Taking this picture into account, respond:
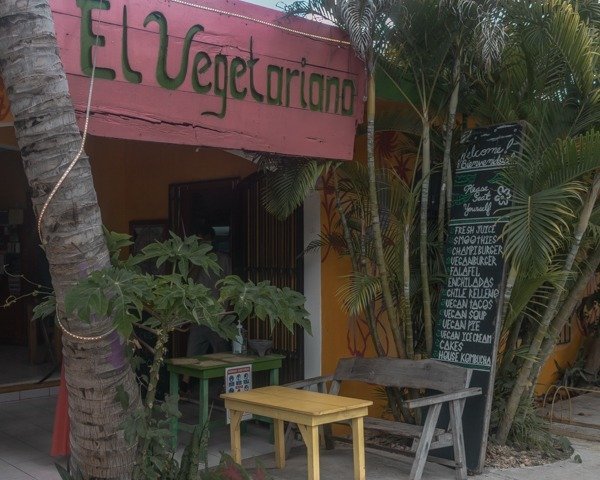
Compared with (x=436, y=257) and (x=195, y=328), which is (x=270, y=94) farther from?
(x=195, y=328)

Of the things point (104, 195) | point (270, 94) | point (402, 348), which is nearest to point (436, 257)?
point (402, 348)

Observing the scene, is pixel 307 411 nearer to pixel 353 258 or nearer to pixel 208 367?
pixel 208 367

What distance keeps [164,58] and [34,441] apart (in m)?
3.52

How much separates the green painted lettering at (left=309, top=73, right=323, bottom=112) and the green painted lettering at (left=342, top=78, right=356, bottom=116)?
Result: 26 cm

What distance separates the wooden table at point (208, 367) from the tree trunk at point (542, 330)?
1.93 meters

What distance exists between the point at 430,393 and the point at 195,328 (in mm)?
2579

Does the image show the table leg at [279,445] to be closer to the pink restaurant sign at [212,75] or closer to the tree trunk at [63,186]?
the pink restaurant sign at [212,75]

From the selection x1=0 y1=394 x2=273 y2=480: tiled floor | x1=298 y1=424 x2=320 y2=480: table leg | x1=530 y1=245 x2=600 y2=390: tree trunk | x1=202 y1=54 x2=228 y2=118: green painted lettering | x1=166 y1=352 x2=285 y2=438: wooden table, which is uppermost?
Result: x1=202 y1=54 x2=228 y2=118: green painted lettering

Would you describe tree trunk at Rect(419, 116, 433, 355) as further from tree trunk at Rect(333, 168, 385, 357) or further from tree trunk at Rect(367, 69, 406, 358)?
tree trunk at Rect(333, 168, 385, 357)

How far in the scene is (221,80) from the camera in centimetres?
568

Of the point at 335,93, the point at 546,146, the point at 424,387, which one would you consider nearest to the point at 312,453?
the point at 424,387

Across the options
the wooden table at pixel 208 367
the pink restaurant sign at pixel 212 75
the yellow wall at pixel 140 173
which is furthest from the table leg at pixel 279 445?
the yellow wall at pixel 140 173

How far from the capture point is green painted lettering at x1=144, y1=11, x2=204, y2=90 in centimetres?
533

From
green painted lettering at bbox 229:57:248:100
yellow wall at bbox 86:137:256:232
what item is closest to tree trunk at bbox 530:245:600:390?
green painted lettering at bbox 229:57:248:100
